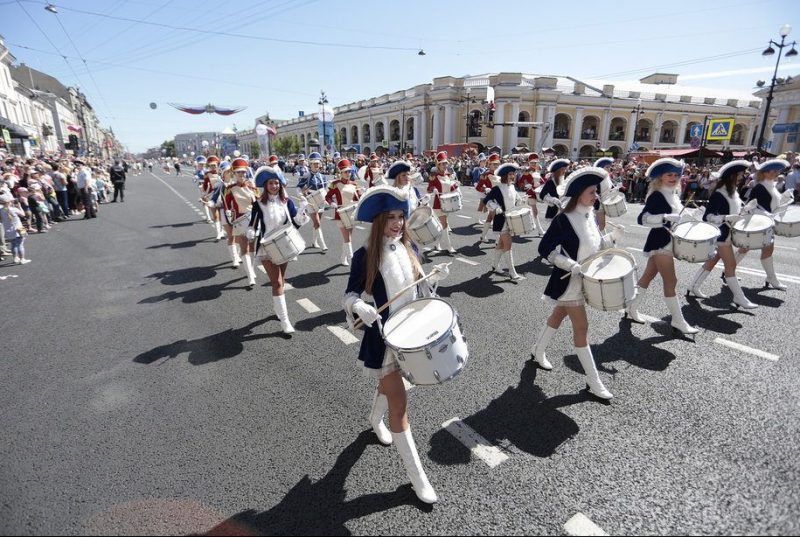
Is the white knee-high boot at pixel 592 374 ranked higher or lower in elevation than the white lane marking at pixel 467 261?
higher

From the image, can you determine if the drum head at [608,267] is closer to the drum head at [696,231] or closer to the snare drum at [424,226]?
the drum head at [696,231]

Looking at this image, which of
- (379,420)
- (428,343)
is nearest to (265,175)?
(379,420)

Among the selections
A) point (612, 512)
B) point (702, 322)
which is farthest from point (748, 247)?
point (612, 512)

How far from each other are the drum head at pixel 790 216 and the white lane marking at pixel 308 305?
763cm

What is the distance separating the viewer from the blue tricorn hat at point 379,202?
9.33ft

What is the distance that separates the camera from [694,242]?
194 inches

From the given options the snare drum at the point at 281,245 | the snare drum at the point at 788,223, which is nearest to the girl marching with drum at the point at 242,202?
the snare drum at the point at 281,245

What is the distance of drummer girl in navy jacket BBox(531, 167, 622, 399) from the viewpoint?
3805 mm

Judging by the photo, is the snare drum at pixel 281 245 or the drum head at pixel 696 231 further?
the snare drum at pixel 281 245

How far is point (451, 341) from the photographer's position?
2.60 meters

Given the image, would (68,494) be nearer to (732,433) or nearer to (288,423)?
(288,423)

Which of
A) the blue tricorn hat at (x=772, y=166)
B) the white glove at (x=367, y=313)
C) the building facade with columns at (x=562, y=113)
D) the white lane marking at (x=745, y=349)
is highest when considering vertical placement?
the building facade with columns at (x=562, y=113)

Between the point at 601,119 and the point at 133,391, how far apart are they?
7258cm

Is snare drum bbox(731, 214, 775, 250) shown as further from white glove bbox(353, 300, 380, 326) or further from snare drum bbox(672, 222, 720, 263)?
white glove bbox(353, 300, 380, 326)
